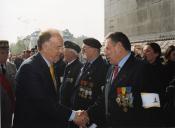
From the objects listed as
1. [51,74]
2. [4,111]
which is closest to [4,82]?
[4,111]

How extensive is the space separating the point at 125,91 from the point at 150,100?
0.28 meters

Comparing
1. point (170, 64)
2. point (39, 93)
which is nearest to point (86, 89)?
point (39, 93)

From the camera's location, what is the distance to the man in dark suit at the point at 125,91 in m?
4.05

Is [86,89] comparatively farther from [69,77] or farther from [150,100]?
[150,100]

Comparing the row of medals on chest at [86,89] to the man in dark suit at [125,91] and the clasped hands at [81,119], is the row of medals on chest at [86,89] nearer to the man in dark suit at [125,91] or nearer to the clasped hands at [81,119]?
the clasped hands at [81,119]

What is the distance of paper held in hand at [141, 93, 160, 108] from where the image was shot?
3980mm

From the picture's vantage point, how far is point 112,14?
53.9ft

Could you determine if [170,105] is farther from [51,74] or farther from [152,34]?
[152,34]

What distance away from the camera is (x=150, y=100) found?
157 inches

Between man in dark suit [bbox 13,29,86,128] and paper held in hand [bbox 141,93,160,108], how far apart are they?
927 mm

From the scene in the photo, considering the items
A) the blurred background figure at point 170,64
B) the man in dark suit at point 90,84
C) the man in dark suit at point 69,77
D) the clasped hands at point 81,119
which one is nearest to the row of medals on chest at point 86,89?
the man in dark suit at point 90,84

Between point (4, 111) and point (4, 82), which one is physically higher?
point (4, 82)

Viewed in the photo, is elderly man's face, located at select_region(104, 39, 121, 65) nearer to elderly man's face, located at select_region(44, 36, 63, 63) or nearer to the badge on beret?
the badge on beret

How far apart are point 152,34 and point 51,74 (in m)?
9.34
